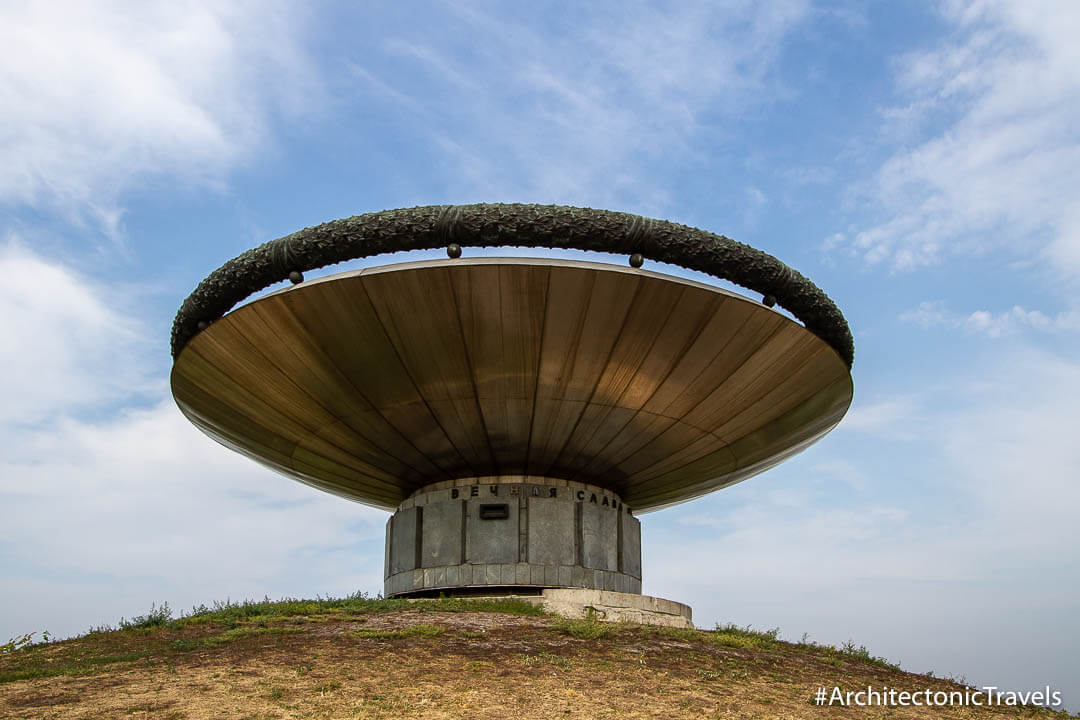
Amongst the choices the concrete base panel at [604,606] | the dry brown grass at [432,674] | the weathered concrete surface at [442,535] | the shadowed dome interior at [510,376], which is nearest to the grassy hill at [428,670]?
the dry brown grass at [432,674]

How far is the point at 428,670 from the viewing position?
9.65 m

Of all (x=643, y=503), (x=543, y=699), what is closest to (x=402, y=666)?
(x=543, y=699)

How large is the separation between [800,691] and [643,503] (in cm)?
1088

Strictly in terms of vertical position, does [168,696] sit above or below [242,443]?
below

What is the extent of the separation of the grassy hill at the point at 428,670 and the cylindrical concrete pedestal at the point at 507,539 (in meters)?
2.33

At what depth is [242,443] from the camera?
17391 millimetres

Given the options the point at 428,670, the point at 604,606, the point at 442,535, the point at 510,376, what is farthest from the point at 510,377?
the point at 428,670

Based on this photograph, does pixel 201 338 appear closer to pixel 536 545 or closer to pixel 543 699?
pixel 536 545

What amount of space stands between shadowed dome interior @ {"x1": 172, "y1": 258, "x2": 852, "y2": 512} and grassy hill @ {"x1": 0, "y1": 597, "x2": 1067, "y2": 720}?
126 inches

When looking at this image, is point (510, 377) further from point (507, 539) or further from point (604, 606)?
point (507, 539)

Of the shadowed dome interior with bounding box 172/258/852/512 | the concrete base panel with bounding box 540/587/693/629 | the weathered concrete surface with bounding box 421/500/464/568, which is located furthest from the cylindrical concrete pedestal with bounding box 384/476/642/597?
the concrete base panel with bounding box 540/587/693/629

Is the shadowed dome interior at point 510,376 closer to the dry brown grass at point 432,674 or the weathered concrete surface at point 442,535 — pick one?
the weathered concrete surface at point 442,535

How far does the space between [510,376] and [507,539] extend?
4154 mm

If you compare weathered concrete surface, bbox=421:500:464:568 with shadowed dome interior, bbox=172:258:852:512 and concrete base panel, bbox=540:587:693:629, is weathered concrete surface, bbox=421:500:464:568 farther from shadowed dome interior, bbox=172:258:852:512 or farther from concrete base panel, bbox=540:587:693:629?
concrete base panel, bbox=540:587:693:629
